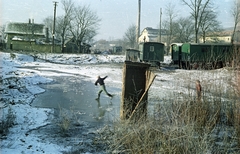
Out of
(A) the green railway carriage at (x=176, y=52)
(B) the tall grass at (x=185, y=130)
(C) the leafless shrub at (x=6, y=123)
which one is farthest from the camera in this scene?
(A) the green railway carriage at (x=176, y=52)

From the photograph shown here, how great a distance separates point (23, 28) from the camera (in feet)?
207

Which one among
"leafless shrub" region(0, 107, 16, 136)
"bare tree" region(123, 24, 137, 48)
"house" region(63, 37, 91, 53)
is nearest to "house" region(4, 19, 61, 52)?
"house" region(63, 37, 91, 53)

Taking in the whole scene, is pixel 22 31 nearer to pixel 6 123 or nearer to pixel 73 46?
pixel 73 46

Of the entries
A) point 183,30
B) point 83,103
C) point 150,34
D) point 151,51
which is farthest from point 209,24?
point 83,103

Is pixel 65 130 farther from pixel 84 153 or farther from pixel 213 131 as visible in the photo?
pixel 213 131

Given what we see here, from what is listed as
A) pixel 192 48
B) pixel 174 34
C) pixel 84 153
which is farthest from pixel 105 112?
pixel 174 34

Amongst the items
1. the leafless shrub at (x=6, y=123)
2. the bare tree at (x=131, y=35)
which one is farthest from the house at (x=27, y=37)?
the leafless shrub at (x=6, y=123)

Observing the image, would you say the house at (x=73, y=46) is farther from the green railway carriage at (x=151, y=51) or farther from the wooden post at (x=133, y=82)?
the wooden post at (x=133, y=82)

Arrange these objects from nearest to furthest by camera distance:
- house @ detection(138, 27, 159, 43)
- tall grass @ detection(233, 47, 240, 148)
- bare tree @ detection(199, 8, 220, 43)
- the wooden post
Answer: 1. tall grass @ detection(233, 47, 240, 148)
2. the wooden post
3. bare tree @ detection(199, 8, 220, 43)
4. house @ detection(138, 27, 159, 43)

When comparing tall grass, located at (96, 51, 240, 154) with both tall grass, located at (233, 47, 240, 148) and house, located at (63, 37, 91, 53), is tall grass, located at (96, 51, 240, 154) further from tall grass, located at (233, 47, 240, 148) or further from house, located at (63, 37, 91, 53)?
house, located at (63, 37, 91, 53)

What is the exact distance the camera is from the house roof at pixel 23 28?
2448 inches

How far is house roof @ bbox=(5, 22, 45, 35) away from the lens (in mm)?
62169

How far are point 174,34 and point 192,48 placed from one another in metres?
39.3

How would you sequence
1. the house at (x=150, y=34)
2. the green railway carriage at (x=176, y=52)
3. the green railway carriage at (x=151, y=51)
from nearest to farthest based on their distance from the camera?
the green railway carriage at (x=151, y=51) < the green railway carriage at (x=176, y=52) < the house at (x=150, y=34)
